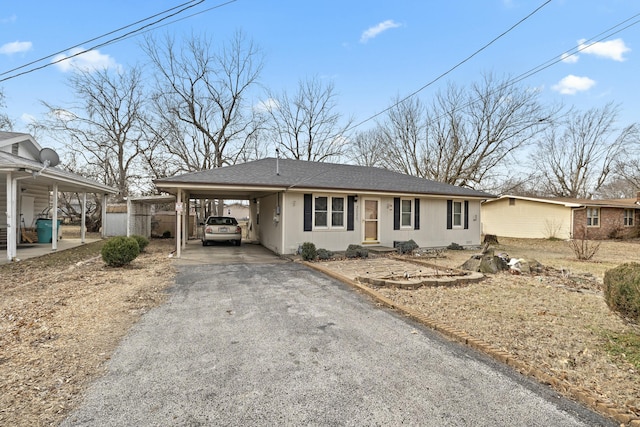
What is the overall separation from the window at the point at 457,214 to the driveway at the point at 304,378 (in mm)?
10576

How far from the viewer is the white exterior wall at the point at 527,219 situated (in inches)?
810

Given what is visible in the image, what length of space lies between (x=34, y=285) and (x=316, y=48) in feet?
40.1

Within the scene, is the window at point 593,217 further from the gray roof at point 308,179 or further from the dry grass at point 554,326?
the dry grass at point 554,326

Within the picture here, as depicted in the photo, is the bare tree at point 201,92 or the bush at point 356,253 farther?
the bare tree at point 201,92

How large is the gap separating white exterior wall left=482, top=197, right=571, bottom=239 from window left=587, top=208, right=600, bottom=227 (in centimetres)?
195

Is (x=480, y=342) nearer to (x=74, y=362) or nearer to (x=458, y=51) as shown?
(x=74, y=362)

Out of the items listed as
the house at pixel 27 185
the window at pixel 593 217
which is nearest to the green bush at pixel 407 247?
the house at pixel 27 185

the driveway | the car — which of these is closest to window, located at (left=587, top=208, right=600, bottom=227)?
the car

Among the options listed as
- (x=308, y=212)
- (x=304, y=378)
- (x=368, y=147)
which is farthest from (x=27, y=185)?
(x=368, y=147)

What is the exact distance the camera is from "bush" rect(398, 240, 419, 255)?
12.1 meters

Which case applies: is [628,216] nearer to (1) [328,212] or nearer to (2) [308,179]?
(1) [328,212]

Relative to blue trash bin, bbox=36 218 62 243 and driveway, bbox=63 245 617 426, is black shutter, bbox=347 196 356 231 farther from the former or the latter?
blue trash bin, bbox=36 218 62 243

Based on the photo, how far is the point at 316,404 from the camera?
2.54 meters

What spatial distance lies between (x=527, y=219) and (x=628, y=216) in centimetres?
772
